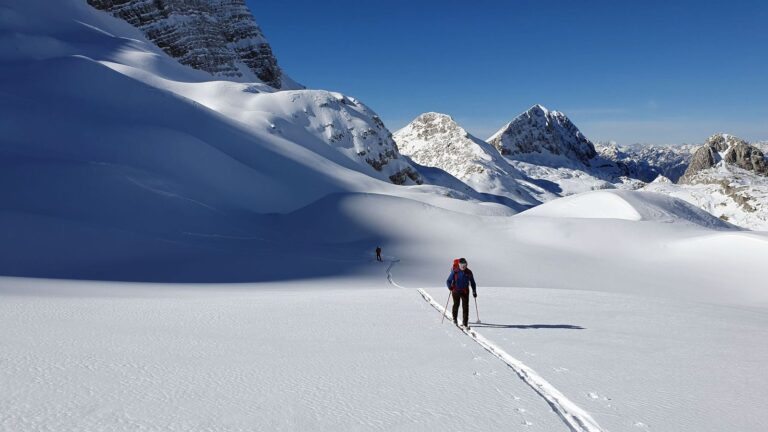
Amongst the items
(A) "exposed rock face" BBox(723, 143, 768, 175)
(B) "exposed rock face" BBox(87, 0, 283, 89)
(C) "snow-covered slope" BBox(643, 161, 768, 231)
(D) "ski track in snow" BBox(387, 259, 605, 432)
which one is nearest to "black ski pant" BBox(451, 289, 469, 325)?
(D) "ski track in snow" BBox(387, 259, 605, 432)

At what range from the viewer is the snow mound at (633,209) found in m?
52.7

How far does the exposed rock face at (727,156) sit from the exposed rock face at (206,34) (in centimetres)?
11855

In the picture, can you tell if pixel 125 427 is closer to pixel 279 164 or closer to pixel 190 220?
pixel 190 220

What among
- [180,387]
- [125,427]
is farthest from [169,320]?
[125,427]

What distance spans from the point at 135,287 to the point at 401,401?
1479 centimetres

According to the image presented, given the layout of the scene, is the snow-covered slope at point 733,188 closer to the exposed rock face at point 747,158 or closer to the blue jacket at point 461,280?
the exposed rock face at point 747,158

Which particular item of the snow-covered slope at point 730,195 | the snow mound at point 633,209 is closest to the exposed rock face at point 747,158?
the snow-covered slope at point 730,195

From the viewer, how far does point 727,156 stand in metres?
174

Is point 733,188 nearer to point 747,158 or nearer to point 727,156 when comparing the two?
point 747,158

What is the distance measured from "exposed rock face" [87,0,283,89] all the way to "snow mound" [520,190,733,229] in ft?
293

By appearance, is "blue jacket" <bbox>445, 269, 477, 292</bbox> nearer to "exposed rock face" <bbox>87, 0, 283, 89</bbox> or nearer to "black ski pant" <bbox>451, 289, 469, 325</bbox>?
"black ski pant" <bbox>451, 289, 469, 325</bbox>

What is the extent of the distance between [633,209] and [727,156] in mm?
149597

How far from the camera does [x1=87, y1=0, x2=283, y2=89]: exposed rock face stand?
11825 cm

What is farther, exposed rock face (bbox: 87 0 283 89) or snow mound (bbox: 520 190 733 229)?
exposed rock face (bbox: 87 0 283 89)
